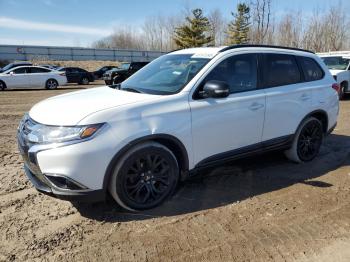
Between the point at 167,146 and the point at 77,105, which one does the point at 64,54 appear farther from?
the point at 167,146

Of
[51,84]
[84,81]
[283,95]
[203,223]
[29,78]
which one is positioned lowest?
[203,223]

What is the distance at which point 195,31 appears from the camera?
4922cm

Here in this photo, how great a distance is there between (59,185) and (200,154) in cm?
166

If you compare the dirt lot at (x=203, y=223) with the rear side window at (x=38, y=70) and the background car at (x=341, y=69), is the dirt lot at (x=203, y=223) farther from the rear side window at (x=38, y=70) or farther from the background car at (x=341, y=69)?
the rear side window at (x=38, y=70)

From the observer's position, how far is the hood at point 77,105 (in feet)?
12.0

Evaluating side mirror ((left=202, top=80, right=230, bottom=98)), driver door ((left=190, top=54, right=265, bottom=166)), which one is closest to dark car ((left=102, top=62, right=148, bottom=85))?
driver door ((left=190, top=54, right=265, bottom=166))

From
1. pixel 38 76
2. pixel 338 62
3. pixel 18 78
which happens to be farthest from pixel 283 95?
pixel 38 76

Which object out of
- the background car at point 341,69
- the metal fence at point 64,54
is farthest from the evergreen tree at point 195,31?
the background car at point 341,69

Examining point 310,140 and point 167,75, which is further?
point 310,140

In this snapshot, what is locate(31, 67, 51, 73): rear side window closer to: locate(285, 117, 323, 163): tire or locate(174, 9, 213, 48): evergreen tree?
locate(285, 117, 323, 163): tire

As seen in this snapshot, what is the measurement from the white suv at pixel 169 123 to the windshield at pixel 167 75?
0.02m

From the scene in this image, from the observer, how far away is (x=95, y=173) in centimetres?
362

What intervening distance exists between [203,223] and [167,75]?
196 cm

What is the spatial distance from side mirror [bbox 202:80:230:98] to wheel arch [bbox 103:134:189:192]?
2.22ft
